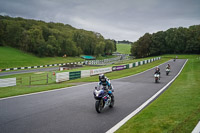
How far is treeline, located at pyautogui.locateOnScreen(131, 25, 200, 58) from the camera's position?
9647 cm

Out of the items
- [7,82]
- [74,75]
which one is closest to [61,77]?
[74,75]

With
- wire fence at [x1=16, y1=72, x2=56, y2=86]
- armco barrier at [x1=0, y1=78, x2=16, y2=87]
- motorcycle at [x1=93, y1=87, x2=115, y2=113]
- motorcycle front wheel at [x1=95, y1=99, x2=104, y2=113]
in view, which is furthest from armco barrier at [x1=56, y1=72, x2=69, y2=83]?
motorcycle front wheel at [x1=95, y1=99, x2=104, y2=113]

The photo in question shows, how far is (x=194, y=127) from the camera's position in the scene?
17.8ft

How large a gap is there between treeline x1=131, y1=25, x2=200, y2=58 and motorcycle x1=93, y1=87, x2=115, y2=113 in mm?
93965

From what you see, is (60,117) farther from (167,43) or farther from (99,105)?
(167,43)

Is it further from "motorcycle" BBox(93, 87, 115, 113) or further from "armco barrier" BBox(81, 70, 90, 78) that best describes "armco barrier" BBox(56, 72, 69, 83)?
"motorcycle" BBox(93, 87, 115, 113)

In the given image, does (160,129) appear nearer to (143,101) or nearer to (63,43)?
(143,101)

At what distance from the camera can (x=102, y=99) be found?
8.09 meters

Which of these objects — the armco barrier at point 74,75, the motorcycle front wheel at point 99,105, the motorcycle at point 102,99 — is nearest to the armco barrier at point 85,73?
the armco barrier at point 74,75

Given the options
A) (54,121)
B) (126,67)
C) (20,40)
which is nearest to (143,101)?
(54,121)

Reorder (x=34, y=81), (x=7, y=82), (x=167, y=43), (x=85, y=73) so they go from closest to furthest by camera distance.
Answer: (x=7, y=82), (x=34, y=81), (x=85, y=73), (x=167, y=43)

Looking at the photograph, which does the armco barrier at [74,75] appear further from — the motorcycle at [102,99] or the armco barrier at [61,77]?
the motorcycle at [102,99]

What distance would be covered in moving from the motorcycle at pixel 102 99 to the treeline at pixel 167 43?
94.0 metres

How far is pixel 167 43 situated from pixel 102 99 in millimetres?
103244
